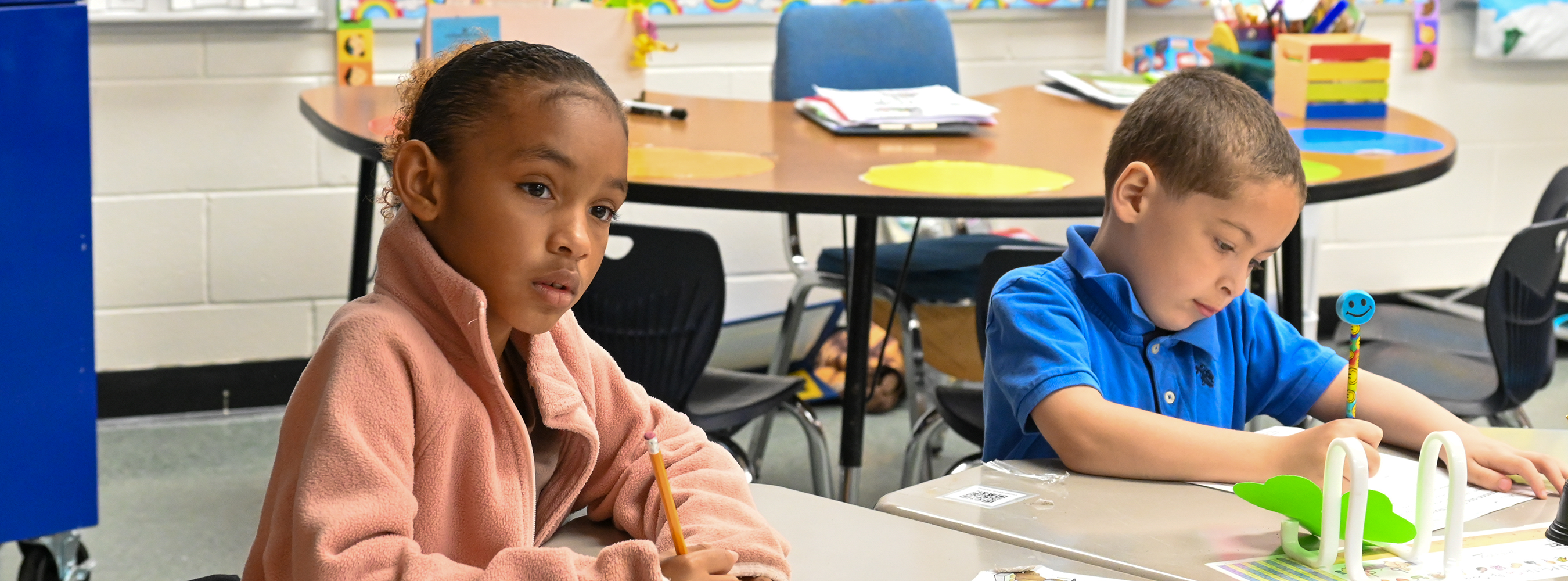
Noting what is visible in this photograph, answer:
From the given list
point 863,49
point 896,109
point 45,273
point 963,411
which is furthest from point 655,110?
point 45,273

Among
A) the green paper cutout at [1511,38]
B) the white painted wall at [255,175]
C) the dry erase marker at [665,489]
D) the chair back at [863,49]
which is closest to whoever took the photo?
the dry erase marker at [665,489]

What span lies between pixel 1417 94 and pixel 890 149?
7.71 feet

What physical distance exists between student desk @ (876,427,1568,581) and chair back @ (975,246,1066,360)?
645 mm

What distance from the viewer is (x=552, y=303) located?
87cm

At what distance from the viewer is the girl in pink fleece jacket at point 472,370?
2.52 ft

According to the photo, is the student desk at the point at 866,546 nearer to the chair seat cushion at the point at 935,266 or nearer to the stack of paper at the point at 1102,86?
the chair seat cushion at the point at 935,266

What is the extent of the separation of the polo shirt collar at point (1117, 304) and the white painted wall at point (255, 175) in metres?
1.76

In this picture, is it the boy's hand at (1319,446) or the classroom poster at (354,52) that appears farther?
the classroom poster at (354,52)

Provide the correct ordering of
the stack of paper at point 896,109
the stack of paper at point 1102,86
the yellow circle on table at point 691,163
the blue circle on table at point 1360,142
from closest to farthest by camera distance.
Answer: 1. the yellow circle on table at point 691,163
2. the blue circle on table at point 1360,142
3. the stack of paper at point 896,109
4. the stack of paper at point 1102,86

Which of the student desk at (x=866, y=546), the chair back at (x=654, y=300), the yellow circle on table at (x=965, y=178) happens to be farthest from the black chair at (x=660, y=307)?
the student desk at (x=866, y=546)

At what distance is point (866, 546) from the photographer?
3.13 ft

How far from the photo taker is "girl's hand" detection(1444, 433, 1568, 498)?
1.12 m

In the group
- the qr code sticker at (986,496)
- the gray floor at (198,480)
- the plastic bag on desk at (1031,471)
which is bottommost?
the gray floor at (198,480)

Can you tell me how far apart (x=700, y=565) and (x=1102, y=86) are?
223 cm
